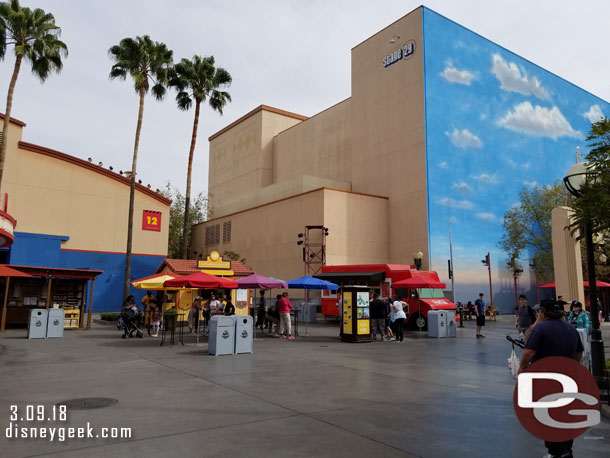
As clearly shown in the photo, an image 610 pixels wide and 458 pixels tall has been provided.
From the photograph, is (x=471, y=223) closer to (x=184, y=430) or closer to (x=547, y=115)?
(x=547, y=115)

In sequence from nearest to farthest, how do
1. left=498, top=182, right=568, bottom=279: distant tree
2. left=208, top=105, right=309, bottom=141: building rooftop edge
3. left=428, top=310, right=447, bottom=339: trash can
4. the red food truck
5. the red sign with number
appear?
left=428, top=310, right=447, bottom=339: trash can → the red food truck → the red sign with number → left=498, top=182, right=568, bottom=279: distant tree → left=208, top=105, right=309, bottom=141: building rooftop edge

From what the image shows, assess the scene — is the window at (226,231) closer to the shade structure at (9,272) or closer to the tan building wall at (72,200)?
the tan building wall at (72,200)

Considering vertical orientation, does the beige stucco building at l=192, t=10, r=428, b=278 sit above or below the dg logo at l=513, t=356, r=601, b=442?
above

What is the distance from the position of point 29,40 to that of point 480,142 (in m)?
35.6

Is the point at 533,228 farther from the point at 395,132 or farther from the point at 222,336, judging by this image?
the point at 222,336

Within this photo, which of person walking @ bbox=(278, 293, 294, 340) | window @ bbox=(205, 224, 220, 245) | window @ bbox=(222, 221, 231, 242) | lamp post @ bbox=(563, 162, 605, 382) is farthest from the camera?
window @ bbox=(205, 224, 220, 245)

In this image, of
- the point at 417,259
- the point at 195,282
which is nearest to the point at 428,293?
the point at 417,259

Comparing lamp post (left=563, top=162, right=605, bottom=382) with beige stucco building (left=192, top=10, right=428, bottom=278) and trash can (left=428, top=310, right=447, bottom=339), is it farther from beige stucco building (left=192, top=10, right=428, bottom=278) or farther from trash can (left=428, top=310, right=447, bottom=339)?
beige stucco building (left=192, top=10, right=428, bottom=278)

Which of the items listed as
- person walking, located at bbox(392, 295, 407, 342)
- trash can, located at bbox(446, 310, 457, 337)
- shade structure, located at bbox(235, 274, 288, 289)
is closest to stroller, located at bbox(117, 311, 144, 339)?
shade structure, located at bbox(235, 274, 288, 289)

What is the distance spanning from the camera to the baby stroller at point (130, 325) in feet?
60.0

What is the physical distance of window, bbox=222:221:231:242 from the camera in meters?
49.2

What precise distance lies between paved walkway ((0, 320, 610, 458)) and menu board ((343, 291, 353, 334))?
338cm

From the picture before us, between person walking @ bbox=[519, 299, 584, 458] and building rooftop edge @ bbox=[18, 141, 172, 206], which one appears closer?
person walking @ bbox=[519, 299, 584, 458]

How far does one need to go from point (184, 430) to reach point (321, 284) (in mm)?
14612
